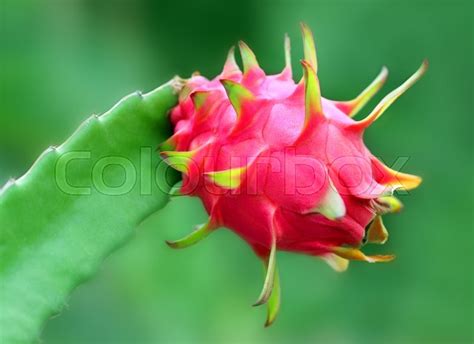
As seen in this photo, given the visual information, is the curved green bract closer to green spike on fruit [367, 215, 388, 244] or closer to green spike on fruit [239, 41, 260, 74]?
green spike on fruit [239, 41, 260, 74]

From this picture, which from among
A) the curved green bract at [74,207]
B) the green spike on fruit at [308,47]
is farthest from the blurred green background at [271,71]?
the green spike on fruit at [308,47]

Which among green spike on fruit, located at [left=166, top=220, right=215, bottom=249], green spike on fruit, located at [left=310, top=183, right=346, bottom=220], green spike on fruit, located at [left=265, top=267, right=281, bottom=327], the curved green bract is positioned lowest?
green spike on fruit, located at [left=265, top=267, right=281, bottom=327]

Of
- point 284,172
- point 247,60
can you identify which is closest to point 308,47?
point 247,60

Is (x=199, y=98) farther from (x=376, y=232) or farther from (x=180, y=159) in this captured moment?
(x=376, y=232)

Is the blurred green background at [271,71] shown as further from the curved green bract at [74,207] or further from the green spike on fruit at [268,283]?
the green spike on fruit at [268,283]

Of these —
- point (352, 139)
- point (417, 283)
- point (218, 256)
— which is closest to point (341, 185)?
point (352, 139)

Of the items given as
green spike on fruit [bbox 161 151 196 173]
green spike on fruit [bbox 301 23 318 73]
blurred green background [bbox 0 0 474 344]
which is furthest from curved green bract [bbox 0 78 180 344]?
blurred green background [bbox 0 0 474 344]
